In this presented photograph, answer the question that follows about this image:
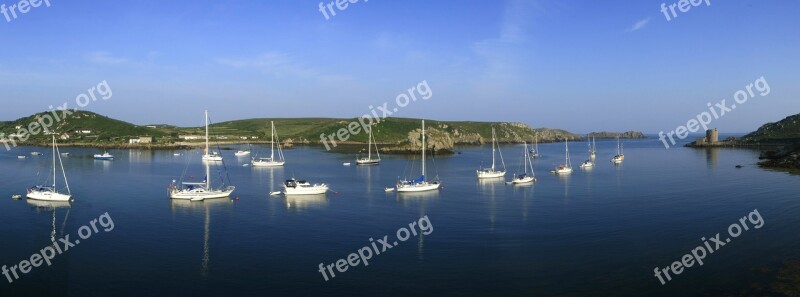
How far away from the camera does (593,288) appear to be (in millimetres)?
18047

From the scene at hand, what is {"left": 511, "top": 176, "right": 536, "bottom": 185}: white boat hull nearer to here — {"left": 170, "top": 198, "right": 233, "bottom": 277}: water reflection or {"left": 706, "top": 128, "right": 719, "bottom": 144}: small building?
{"left": 170, "top": 198, "right": 233, "bottom": 277}: water reflection

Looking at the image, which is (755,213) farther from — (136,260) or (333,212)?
(136,260)

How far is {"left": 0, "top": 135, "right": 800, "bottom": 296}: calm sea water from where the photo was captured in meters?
18.5

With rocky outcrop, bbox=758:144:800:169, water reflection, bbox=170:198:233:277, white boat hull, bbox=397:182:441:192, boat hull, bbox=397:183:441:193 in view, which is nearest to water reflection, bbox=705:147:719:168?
rocky outcrop, bbox=758:144:800:169

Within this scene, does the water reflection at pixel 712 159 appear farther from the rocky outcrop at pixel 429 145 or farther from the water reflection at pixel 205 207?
the water reflection at pixel 205 207

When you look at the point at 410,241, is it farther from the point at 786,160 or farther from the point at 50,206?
the point at 786,160

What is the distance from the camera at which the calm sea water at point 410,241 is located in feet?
60.7

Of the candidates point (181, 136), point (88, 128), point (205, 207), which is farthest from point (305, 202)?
point (88, 128)

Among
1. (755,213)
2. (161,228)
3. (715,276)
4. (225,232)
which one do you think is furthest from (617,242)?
(161,228)

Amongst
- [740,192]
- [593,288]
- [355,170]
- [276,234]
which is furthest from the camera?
[355,170]

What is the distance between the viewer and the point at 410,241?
25188 millimetres

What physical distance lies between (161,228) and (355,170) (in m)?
39.7

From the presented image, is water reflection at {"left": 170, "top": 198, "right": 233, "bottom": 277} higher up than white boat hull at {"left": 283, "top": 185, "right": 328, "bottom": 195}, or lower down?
lower down

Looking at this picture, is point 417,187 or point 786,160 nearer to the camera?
point 417,187
